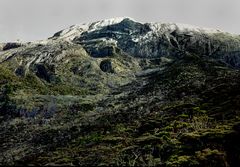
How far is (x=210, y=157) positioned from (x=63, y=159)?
42.1 meters

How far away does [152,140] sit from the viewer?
6654 inches

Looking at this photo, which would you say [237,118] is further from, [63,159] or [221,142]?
[63,159]

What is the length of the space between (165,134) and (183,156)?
2927 cm

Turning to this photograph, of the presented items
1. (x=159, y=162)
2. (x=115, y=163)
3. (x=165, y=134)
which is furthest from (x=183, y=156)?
(x=165, y=134)

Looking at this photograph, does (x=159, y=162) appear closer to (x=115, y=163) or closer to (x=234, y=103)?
(x=115, y=163)

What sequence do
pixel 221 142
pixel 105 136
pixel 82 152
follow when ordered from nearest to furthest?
pixel 221 142 → pixel 82 152 → pixel 105 136

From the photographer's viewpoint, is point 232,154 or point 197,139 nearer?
point 232,154

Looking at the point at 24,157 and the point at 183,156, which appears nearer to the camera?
the point at 183,156

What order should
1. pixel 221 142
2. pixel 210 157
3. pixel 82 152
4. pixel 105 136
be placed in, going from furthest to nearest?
1. pixel 105 136
2. pixel 82 152
3. pixel 221 142
4. pixel 210 157

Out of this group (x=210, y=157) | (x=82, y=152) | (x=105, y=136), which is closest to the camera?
(x=210, y=157)

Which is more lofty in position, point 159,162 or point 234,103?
point 234,103

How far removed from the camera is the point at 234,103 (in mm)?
193500

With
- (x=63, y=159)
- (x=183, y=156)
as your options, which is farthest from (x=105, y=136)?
(x=183, y=156)

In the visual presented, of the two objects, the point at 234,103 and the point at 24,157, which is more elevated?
the point at 234,103
